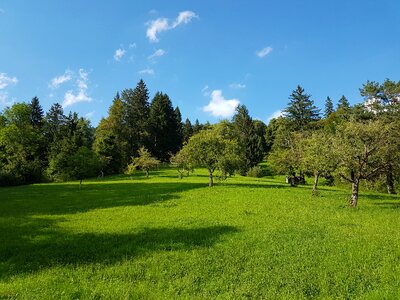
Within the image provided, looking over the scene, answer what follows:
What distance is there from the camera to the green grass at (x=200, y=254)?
396 inches

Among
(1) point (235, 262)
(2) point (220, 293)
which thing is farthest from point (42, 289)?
(1) point (235, 262)

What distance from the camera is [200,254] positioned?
13492mm

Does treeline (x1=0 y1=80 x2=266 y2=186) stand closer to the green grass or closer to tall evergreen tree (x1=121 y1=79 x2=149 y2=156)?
tall evergreen tree (x1=121 y1=79 x2=149 y2=156)

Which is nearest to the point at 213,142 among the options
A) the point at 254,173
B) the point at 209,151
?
the point at 209,151

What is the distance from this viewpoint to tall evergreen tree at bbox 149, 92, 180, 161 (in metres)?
106

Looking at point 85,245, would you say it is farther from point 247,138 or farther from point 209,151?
point 247,138

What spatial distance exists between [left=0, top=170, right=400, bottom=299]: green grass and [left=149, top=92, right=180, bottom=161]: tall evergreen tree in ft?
269

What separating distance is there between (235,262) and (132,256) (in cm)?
423

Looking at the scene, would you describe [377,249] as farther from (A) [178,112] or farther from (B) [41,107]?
(A) [178,112]

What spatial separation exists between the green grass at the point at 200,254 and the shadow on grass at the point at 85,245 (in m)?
0.05

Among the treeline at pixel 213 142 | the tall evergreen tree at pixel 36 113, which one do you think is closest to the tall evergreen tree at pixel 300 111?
the treeline at pixel 213 142

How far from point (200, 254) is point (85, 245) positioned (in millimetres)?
5585

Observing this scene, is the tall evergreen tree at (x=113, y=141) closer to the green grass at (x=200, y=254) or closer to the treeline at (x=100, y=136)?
the treeline at (x=100, y=136)

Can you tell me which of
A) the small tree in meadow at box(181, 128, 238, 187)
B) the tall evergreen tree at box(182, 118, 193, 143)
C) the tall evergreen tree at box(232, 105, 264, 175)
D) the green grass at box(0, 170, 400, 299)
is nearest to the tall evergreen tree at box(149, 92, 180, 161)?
the tall evergreen tree at box(182, 118, 193, 143)
